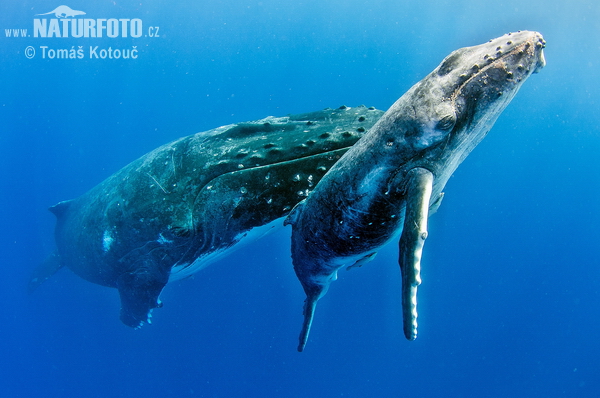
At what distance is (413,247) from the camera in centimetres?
272

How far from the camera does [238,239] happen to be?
17.9 feet

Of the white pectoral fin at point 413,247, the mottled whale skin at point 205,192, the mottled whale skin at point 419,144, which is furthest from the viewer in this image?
the mottled whale skin at point 205,192

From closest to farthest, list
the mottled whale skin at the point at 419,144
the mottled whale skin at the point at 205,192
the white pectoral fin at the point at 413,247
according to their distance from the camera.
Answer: the white pectoral fin at the point at 413,247 → the mottled whale skin at the point at 419,144 → the mottled whale skin at the point at 205,192

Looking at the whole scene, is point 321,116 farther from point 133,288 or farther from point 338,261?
point 133,288

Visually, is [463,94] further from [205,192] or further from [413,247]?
[205,192]

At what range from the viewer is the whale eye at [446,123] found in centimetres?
284

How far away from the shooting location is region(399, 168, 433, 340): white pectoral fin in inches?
107

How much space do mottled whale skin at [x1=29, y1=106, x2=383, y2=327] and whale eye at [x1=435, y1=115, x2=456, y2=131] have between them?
5.81 feet

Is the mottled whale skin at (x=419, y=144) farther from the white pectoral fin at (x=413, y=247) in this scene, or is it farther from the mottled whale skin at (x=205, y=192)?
the mottled whale skin at (x=205, y=192)

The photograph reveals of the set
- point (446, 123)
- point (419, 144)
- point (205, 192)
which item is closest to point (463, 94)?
point (446, 123)

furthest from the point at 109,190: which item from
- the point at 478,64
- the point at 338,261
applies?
the point at 478,64

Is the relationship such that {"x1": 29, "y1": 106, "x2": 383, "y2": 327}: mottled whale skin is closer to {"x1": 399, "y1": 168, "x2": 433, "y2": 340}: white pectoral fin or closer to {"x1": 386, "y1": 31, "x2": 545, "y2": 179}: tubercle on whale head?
{"x1": 386, "y1": 31, "x2": 545, "y2": 179}: tubercle on whale head

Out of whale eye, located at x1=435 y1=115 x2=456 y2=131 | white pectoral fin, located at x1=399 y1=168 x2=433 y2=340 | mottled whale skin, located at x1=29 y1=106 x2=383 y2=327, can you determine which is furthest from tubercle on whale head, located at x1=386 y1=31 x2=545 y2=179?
mottled whale skin, located at x1=29 y1=106 x2=383 y2=327

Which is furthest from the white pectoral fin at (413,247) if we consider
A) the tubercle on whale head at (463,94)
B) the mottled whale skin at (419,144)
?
the tubercle on whale head at (463,94)
